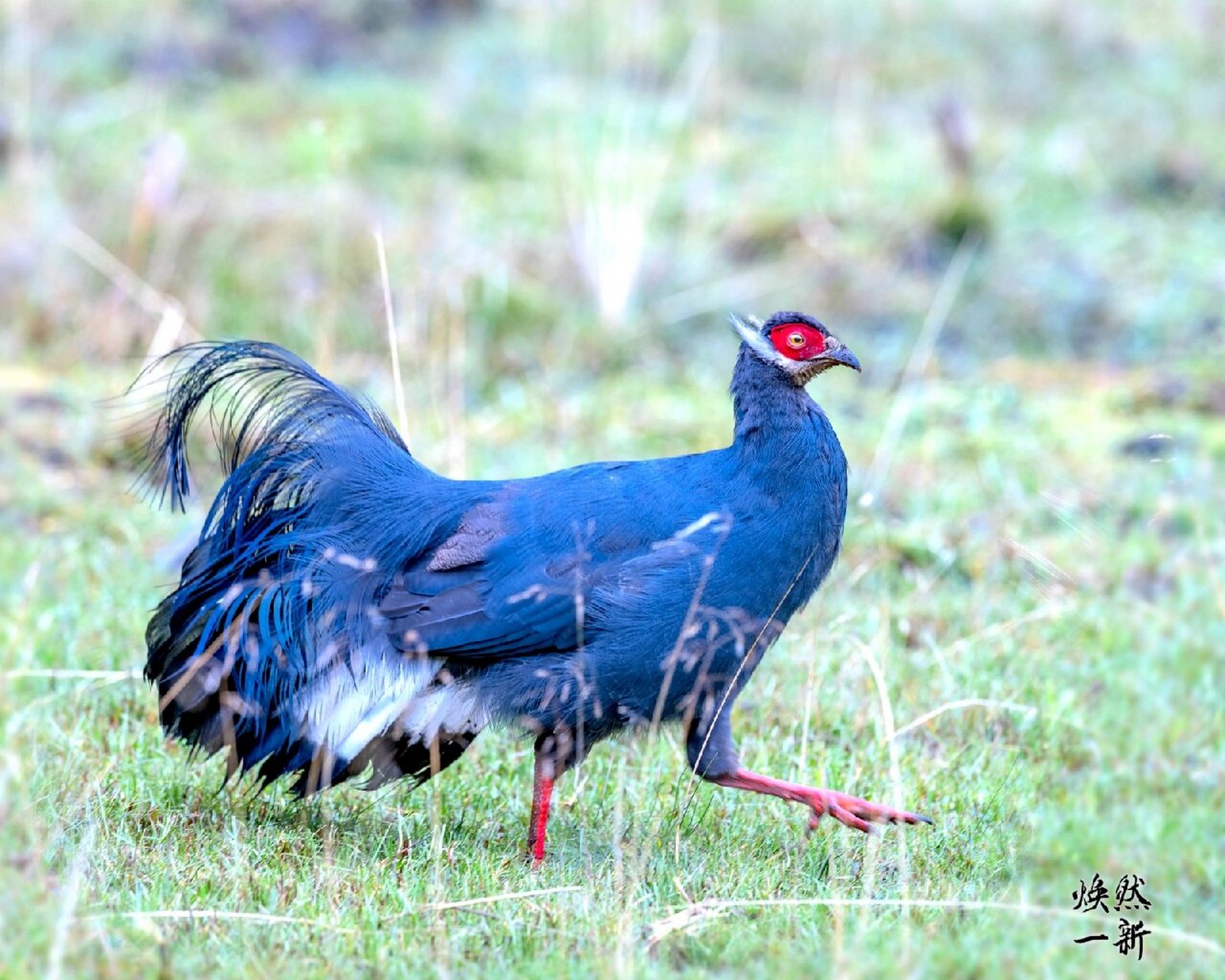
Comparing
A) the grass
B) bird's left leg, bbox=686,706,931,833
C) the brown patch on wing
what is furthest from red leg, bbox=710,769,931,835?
the brown patch on wing

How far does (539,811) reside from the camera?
4316 mm

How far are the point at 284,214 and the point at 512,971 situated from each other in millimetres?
7142

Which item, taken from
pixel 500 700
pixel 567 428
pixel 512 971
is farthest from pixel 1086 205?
pixel 512 971

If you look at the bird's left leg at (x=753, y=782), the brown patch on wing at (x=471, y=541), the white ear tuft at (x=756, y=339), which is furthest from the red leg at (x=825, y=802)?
the white ear tuft at (x=756, y=339)

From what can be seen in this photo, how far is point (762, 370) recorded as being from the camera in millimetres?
4586

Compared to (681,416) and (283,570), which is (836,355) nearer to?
(283,570)

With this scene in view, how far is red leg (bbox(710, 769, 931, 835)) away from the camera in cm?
426

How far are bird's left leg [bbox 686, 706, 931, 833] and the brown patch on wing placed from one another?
2.50ft

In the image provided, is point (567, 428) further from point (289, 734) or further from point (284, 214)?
point (289, 734)

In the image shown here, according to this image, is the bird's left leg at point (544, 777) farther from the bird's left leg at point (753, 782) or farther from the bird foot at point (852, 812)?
the bird foot at point (852, 812)

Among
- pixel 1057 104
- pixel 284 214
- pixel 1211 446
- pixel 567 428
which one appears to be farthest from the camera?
pixel 1057 104

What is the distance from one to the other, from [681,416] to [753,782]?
4028mm

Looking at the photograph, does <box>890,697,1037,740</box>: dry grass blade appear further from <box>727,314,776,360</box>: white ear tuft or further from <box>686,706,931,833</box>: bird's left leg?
<box>727,314,776,360</box>: white ear tuft
